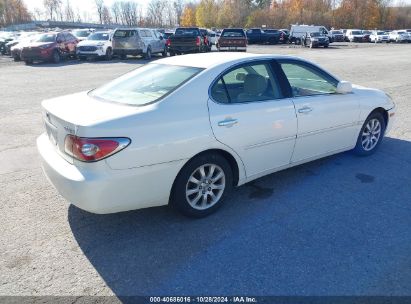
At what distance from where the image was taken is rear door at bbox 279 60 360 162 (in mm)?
4239

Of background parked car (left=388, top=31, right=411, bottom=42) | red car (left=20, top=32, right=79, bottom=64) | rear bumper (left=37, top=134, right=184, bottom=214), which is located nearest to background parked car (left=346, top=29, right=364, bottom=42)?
background parked car (left=388, top=31, right=411, bottom=42)

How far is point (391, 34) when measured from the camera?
167 feet

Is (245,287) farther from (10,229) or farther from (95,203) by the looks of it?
(10,229)

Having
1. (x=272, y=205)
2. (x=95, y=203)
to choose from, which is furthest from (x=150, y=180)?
(x=272, y=205)

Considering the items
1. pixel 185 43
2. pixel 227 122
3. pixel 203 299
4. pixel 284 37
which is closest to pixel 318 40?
pixel 284 37

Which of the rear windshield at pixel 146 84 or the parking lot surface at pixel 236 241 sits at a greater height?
Answer: the rear windshield at pixel 146 84

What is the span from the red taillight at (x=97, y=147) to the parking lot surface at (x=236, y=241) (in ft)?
2.75

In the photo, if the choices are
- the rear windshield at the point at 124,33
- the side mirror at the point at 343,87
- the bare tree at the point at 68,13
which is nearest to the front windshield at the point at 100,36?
the rear windshield at the point at 124,33

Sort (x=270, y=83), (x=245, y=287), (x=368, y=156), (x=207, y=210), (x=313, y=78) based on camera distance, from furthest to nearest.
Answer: (x=368, y=156) < (x=313, y=78) < (x=270, y=83) < (x=207, y=210) < (x=245, y=287)

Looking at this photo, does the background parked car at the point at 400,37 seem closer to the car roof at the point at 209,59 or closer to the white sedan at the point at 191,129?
the white sedan at the point at 191,129

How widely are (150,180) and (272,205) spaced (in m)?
1.44

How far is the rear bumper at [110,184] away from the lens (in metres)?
2.97

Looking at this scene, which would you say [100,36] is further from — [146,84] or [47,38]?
[146,84]

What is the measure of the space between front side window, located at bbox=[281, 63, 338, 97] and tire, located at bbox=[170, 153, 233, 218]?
4.52 ft
